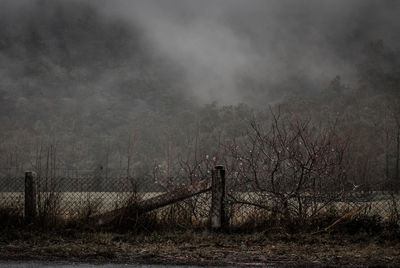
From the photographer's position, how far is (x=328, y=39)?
15362 cm

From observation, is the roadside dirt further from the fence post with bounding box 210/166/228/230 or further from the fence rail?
the fence rail

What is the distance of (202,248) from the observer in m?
6.55

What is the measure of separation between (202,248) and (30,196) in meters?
3.47

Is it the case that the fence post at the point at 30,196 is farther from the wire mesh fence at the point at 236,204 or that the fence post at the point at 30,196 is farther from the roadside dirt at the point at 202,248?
the roadside dirt at the point at 202,248

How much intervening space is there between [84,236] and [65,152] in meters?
94.4

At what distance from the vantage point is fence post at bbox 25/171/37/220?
24.7 ft

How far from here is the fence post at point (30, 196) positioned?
752 centimetres

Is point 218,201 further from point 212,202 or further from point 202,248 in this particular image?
point 202,248

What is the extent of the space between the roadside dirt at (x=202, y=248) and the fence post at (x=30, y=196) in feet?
1.51

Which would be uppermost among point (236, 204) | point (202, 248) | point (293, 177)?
point (293, 177)

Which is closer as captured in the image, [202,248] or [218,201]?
[202,248]

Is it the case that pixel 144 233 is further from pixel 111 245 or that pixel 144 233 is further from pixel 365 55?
pixel 365 55

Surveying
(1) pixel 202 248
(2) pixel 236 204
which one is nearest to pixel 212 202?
(2) pixel 236 204

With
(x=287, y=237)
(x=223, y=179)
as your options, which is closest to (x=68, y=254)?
(x=223, y=179)
